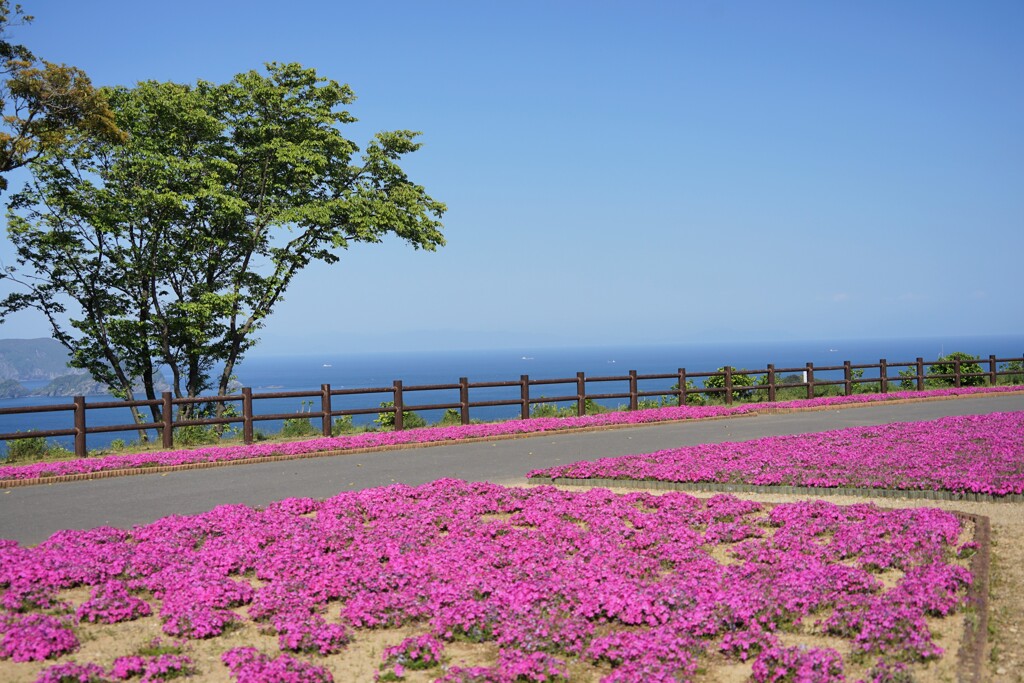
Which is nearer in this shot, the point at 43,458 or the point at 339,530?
the point at 339,530

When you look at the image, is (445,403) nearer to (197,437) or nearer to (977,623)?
(197,437)

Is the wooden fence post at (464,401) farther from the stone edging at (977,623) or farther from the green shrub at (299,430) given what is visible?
the stone edging at (977,623)

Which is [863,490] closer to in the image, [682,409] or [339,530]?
[339,530]

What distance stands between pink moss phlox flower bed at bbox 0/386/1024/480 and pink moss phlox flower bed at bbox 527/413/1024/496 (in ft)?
21.0

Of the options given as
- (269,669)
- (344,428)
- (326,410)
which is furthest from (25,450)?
(269,669)

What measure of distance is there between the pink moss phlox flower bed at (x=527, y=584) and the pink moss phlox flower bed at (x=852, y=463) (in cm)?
203

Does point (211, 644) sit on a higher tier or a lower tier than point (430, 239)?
lower

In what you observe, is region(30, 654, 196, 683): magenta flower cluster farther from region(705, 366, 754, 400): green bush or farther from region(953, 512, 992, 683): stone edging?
region(705, 366, 754, 400): green bush

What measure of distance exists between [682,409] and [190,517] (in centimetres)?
1984

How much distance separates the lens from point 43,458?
801 inches

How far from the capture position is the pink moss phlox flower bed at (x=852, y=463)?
1283 cm

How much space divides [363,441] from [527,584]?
42.9ft

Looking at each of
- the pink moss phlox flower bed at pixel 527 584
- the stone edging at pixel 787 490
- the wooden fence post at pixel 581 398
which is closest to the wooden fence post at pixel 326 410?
the wooden fence post at pixel 581 398

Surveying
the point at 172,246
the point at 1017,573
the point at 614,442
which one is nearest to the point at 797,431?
the point at 614,442
